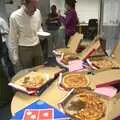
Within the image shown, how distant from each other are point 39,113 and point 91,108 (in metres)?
0.34

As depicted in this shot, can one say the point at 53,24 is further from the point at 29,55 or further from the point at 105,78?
the point at 105,78

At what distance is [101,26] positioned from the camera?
11.4ft

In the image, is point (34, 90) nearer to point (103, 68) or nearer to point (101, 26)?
point (103, 68)

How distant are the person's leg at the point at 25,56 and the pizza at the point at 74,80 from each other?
829mm

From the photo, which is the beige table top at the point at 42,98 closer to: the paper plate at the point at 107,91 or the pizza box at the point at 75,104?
the pizza box at the point at 75,104

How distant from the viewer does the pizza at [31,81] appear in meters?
2.00

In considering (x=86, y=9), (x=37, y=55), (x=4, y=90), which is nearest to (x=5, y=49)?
(x=4, y=90)

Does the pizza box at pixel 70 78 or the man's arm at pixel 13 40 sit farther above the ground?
the man's arm at pixel 13 40

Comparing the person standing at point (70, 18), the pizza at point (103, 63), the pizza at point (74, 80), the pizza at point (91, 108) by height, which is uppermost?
the person standing at point (70, 18)

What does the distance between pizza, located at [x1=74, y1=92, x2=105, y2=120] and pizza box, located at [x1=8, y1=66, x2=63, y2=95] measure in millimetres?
312

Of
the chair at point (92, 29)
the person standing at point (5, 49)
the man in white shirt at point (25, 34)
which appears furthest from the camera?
the chair at point (92, 29)

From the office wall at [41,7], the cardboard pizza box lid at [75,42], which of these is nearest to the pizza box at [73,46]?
the cardboard pizza box lid at [75,42]

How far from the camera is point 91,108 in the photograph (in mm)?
1722

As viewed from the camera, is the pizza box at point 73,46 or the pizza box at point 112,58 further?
the pizza box at point 73,46
